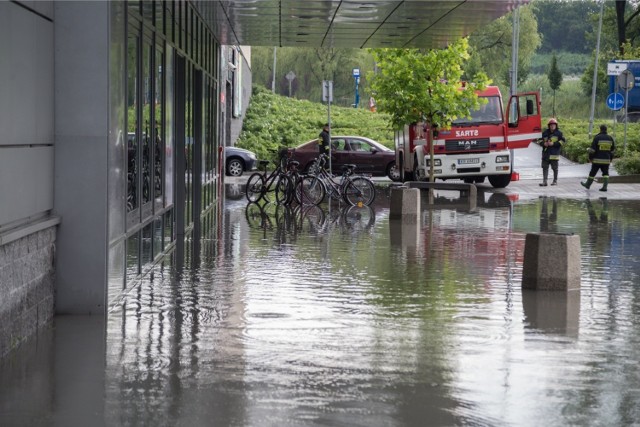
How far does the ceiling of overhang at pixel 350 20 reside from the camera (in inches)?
787

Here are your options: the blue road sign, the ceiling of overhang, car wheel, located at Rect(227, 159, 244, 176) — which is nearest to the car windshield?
the ceiling of overhang

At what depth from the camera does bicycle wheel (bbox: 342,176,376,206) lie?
26.2 m

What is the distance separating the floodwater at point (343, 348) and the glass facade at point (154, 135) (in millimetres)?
633

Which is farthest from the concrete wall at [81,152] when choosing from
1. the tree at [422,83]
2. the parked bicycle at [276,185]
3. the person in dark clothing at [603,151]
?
Answer: the person in dark clothing at [603,151]

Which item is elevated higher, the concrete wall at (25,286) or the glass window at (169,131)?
the glass window at (169,131)

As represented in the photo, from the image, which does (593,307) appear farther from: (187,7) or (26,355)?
(187,7)

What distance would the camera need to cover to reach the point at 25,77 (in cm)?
891

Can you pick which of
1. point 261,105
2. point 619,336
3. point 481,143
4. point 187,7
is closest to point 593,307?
point 619,336

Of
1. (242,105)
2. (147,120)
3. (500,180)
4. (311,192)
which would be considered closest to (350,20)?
(311,192)

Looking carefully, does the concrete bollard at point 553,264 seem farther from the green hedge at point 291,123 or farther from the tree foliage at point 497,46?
the tree foliage at point 497,46

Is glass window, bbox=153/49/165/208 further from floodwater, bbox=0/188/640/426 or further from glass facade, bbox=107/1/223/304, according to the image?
floodwater, bbox=0/188/640/426

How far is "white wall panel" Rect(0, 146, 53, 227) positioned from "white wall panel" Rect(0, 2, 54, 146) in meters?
0.10

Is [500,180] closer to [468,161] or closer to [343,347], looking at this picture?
[468,161]

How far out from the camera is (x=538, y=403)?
698 cm
